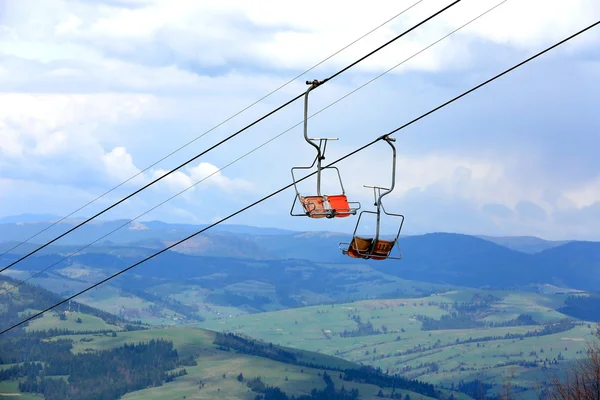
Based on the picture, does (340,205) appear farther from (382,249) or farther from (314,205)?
(382,249)

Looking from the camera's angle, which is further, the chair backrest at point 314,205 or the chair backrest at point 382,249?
the chair backrest at point 382,249

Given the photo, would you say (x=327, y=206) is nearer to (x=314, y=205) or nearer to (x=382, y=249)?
(x=314, y=205)

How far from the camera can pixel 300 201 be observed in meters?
19.5

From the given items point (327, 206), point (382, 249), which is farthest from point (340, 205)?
point (382, 249)

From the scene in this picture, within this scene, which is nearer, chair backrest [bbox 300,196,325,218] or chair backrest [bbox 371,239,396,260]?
chair backrest [bbox 300,196,325,218]

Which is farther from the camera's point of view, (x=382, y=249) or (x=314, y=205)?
(x=382, y=249)

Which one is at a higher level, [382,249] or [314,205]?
[314,205]

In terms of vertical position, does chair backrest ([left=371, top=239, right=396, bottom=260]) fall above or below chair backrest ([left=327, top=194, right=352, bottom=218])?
below

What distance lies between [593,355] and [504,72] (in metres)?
49.5

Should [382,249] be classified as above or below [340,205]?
below

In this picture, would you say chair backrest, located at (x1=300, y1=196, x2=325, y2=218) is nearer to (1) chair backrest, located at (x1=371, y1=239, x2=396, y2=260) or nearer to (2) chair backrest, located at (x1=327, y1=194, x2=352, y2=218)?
(2) chair backrest, located at (x1=327, y1=194, x2=352, y2=218)

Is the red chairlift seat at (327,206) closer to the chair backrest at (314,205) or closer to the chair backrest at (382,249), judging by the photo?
the chair backrest at (314,205)

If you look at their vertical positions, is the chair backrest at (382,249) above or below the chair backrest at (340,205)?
below

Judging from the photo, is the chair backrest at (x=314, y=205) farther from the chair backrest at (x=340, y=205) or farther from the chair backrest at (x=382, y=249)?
the chair backrest at (x=382, y=249)
